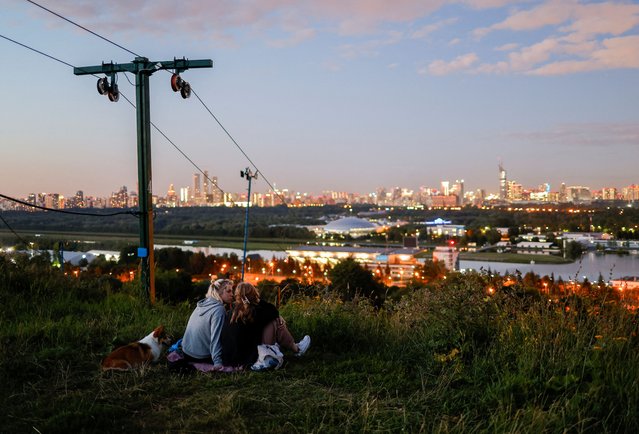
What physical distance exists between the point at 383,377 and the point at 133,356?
7.23ft

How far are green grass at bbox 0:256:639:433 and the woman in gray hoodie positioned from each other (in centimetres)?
30

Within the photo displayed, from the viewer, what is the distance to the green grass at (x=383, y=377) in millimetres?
3477

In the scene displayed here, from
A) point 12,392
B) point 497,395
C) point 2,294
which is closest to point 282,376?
point 497,395

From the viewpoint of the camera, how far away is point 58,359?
499 cm

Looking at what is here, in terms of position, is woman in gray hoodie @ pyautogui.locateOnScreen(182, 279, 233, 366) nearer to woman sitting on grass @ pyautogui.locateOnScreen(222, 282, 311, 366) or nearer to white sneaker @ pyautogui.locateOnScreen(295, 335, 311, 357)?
woman sitting on grass @ pyautogui.locateOnScreen(222, 282, 311, 366)

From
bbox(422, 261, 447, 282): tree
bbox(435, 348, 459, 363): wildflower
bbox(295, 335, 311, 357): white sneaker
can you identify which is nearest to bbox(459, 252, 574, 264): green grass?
bbox(422, 261, 447, 282): tree

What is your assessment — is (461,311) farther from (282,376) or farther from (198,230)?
(198,230)

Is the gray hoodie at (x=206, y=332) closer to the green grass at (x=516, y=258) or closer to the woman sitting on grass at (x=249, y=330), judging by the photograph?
the woman sitting on grass at (x=249, y=330)

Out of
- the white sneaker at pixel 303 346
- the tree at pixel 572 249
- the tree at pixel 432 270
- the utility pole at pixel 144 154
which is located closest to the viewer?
the white sneaker at pixel 303 346

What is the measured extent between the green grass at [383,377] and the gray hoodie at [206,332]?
1.04 feet

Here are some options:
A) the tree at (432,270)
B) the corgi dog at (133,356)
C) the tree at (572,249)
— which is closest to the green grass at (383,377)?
the corgi dog at (133,356)

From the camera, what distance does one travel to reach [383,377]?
4.50 m

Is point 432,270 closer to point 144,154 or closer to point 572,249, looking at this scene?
point 572,249

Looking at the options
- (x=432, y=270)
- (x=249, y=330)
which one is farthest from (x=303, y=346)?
(x=432, y=270)
